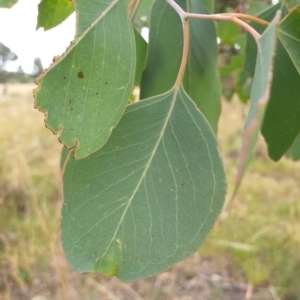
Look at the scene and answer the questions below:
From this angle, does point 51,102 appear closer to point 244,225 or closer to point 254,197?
point 244,225

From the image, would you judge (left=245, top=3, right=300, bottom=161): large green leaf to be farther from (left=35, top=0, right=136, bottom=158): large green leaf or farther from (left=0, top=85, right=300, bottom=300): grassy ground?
(left=0, top=85, right=300, bottom=300): grassy ground

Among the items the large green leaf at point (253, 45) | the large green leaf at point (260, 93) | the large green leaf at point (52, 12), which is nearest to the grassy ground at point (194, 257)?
the large green leaf at point (253, 45)

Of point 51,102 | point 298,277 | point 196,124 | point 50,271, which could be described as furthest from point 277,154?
point 50,271

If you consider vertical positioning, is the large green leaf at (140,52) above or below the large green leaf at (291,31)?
below

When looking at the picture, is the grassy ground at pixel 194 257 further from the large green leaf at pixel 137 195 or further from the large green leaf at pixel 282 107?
the large green leaf at pixel 137 195

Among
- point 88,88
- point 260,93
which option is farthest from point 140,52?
point 260,93

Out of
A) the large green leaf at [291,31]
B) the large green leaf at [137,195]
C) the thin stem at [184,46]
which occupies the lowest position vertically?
the large green leaf at [137,195]

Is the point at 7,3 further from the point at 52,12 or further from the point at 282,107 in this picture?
the point at 282,107
